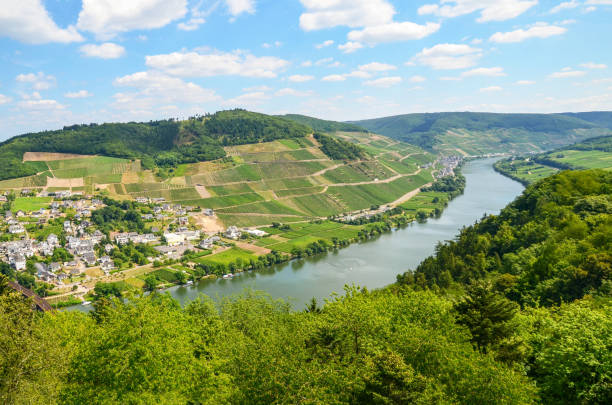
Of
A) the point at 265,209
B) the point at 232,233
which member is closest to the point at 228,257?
the point at 232,233

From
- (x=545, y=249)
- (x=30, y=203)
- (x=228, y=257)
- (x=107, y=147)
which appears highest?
(x=107, y=147)

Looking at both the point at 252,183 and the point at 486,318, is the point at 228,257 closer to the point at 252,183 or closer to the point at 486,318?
the point at 252,183

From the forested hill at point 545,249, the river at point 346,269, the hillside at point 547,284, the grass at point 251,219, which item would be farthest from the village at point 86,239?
the forested hill at point 545,249

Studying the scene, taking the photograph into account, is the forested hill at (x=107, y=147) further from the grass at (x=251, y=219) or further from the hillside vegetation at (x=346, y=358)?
the hillside vegetation at (x=346, y=358)

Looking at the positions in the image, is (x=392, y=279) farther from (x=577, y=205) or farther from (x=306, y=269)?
(x=577, y=205)

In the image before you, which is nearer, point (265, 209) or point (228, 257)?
point (228, 257)

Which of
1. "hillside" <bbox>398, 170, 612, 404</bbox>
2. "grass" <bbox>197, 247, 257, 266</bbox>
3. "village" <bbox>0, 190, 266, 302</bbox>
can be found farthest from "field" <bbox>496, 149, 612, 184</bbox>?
"village" <bbox>0, 190, 266, 302</bbox>

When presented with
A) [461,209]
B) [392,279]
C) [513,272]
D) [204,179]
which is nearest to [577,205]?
A: [513,272]

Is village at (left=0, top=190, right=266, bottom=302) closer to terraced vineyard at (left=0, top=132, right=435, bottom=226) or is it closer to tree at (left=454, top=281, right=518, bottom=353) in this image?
terraced vineyard at (left=0, top=132, right=435, bottom=226)
